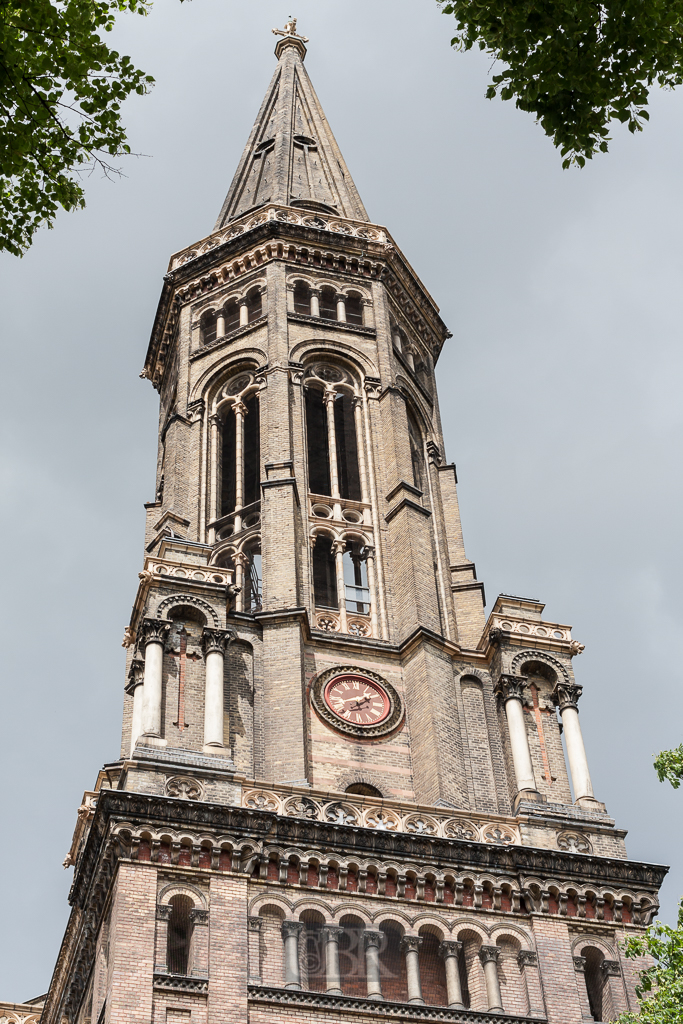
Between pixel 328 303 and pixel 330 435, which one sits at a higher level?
pixel 328 303

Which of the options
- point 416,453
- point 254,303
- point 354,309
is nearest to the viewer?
point 416,453

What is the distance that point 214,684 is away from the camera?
123ft

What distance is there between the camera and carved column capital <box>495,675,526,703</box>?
39.7 m

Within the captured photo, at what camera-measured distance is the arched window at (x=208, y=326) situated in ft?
172

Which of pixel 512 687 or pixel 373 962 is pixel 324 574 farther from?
pixel 373 962

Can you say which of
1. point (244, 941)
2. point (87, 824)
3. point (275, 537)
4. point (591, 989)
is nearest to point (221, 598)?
point (275, 537)

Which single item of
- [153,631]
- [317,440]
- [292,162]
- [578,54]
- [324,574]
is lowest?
[578,54]

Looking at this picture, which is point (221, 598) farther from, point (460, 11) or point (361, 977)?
point (460, 11)

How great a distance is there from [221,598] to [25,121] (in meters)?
22.8

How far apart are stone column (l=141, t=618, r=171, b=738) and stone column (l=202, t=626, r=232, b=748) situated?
112 cm

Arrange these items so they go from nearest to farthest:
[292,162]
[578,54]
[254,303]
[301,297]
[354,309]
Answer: [578,54] < [301,297] < [254,303] < [354,309] < [292,162]

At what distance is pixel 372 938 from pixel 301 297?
2568 centimetres

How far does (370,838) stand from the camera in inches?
1348

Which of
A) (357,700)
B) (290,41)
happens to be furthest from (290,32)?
(357,700)
